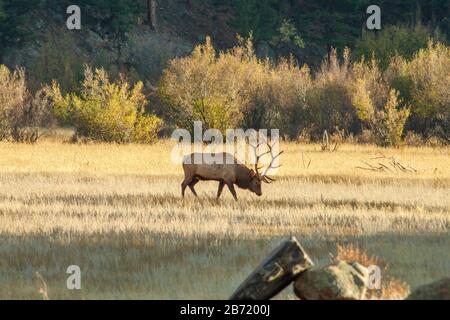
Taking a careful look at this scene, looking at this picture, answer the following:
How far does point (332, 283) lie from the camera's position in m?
9.62

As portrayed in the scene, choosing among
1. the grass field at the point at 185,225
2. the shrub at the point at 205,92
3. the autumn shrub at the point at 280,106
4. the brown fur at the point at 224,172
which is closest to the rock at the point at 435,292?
the grass field at the point at 185,225

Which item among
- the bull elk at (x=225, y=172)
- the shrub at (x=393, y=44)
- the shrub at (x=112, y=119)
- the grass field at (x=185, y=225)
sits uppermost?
the shrub at (x=393, y=44)

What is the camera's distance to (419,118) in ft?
143

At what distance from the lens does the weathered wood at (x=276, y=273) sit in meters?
9.66

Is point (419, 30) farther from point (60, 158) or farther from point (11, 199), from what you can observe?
point (11, 199)

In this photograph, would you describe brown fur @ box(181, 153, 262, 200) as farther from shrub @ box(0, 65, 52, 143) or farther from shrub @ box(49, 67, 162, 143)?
shrub @ box(0, 65, 52, 143)

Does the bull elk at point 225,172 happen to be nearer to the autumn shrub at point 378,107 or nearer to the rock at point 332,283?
the rock at point 332,283

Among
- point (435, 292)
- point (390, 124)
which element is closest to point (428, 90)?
point (390, 124)

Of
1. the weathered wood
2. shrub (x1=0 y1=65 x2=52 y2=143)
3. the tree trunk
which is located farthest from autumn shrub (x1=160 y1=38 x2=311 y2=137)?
the weathered wood

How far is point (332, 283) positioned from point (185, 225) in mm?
7693

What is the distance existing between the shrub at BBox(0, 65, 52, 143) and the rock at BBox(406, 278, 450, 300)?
3153 centimetres

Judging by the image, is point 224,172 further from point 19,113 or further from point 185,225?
point 19,113

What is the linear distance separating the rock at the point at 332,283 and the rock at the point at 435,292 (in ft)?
1.71

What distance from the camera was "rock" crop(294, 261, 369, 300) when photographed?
9625 millimetres
